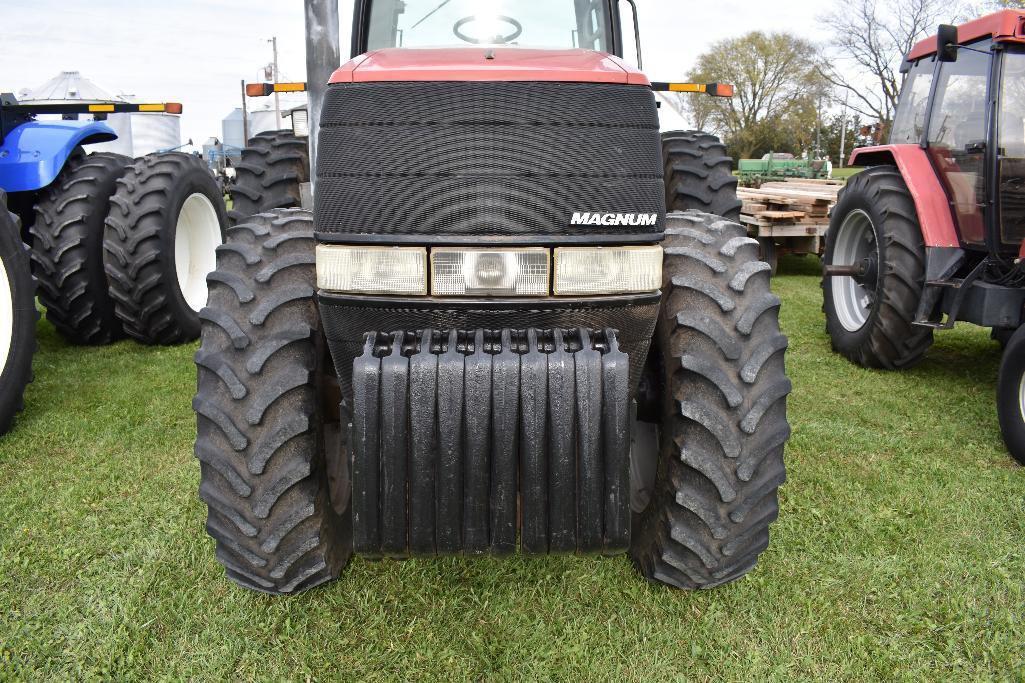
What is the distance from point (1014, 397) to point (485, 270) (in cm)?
312

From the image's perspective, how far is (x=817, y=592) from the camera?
2.76 metres

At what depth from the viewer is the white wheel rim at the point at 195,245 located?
6297 mm

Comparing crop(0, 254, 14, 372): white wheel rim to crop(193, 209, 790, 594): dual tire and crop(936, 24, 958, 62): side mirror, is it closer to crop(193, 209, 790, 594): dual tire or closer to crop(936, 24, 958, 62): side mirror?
crop(193, 209, 790, 594): dual tire

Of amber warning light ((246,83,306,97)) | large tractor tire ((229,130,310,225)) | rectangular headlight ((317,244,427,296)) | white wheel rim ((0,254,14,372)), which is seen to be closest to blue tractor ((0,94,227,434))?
large tractor tire ((229,130,310,225))

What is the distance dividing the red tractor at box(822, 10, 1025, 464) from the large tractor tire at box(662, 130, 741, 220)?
135 centimetres

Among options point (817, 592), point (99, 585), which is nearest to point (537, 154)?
point (817, 592)

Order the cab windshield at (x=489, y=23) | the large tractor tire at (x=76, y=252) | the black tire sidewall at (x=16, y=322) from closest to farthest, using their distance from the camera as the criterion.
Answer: the cab windshield at (x=489, y=23), the black tire sidewall at (x=16, y=322), the large tractor tire at (x=76, y=252)

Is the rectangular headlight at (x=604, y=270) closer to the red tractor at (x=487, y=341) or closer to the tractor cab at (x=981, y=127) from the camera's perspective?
the red tractor at (x=487, y=341)

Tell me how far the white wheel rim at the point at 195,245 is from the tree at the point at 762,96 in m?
45.0

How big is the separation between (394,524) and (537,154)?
41.1 inches

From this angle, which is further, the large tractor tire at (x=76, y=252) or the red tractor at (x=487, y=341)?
the large tractor tire at (x=76, y=252)

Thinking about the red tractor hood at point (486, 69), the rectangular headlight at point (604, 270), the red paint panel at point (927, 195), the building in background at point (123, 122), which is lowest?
the rectangular headlight at point (604, 270)

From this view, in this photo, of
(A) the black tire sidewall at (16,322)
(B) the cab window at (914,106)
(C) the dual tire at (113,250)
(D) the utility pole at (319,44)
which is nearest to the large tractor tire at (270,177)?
(D) the utility pole at (319,44)

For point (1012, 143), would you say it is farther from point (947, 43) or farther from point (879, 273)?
point (879, 273)
